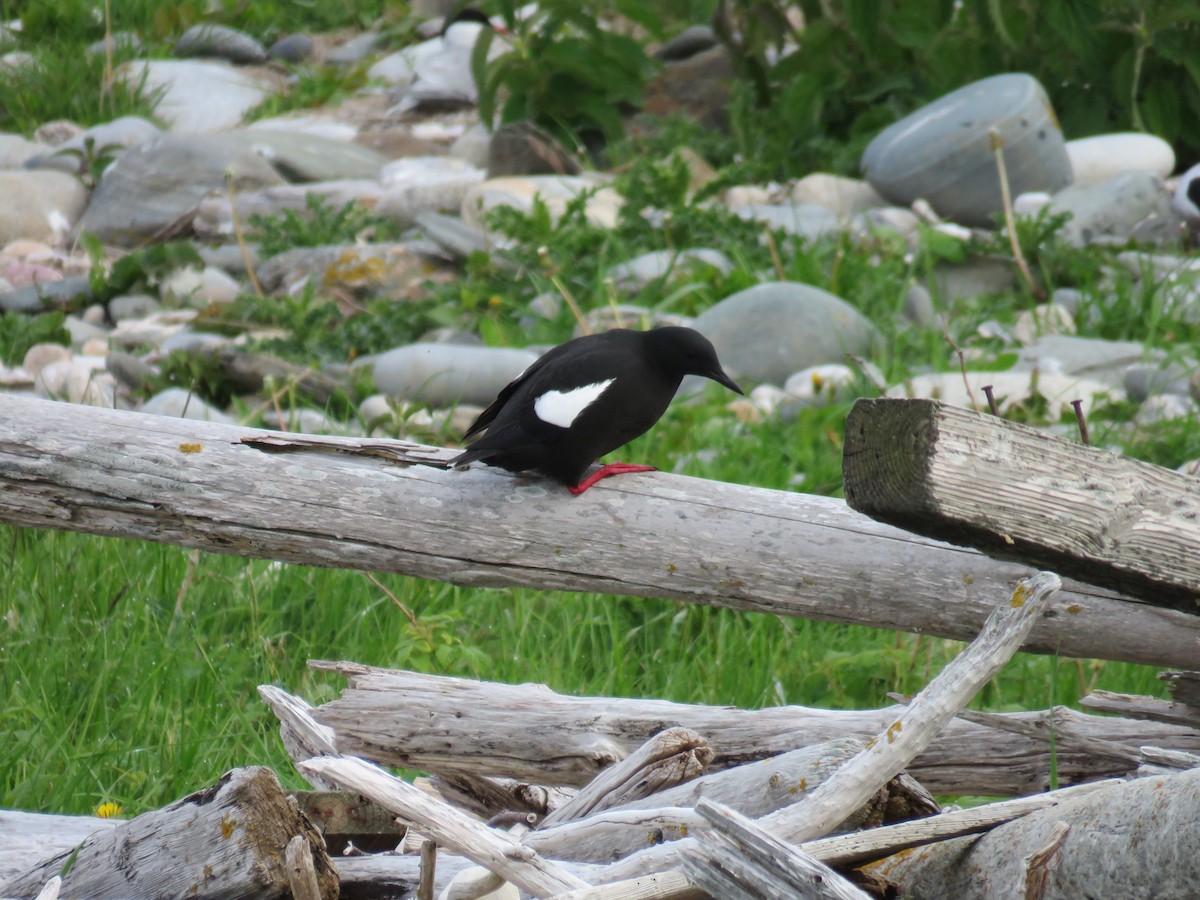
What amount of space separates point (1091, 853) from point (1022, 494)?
47 cm

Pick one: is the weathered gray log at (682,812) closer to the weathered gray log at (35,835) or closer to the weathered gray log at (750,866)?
the weathered gray log at (750,866)

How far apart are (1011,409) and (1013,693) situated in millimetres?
1707

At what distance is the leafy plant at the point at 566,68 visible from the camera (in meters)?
8.63

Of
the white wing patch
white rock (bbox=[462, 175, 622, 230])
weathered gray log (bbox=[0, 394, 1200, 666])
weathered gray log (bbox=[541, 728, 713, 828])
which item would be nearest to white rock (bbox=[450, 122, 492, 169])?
white rock (bbox=[462, 175, 622, 230])

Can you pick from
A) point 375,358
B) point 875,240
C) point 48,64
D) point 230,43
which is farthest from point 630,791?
point 230,43

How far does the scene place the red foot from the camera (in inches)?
103

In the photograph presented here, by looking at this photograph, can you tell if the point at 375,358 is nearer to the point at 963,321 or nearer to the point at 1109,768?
the point at 963,321

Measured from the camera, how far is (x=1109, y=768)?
240cm

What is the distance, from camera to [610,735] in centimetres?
248

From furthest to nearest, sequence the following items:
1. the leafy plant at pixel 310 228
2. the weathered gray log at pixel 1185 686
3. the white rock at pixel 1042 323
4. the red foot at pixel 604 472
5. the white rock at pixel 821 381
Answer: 1. the leafy plant at pixel 310 228
2. the white rock at pixel 1042 323
3. the white rock at pixel 821 381
4. the red foot at pixel 604 472
5. the weathered gray log at pixel 1185 686

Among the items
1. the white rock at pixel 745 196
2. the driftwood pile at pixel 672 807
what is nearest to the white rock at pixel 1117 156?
the white rock at pixel 745 196

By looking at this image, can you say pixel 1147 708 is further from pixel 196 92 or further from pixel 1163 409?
pixel 196 92

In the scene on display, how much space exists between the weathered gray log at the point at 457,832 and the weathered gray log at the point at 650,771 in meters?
0.45

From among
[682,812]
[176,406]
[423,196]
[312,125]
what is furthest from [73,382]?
[312,125]
